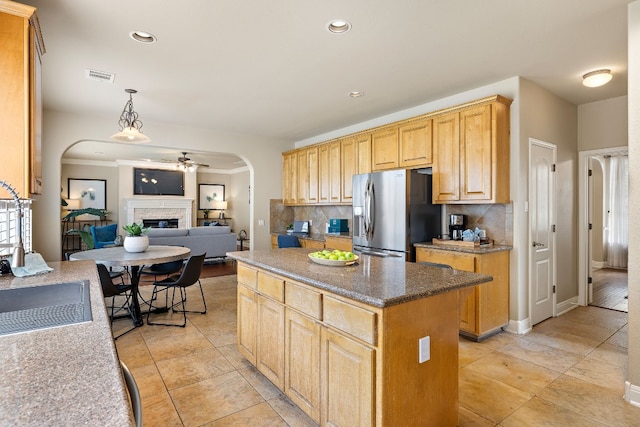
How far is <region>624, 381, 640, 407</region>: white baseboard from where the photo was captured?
225 cm

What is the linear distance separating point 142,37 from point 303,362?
264cm

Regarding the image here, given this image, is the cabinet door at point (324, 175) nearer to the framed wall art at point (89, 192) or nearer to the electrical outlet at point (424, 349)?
the electrical outlet at point (424, 349)

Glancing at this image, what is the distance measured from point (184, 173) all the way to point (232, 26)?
9130 mm

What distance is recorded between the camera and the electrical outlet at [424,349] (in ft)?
5.46

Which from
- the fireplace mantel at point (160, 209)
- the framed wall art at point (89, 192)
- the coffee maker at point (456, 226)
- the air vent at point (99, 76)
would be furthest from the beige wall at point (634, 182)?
the framed wall art at point (89, 192)

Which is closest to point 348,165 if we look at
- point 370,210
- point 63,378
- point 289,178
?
point 370,210

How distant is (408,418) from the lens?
1631 millimetres

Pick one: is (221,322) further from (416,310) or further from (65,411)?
(65,411)

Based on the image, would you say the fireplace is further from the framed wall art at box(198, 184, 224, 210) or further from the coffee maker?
the coffee maker

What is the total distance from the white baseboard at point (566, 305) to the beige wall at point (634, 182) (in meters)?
1.99

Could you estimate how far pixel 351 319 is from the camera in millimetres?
1653

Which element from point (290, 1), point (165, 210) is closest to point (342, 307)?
point (290, 1)

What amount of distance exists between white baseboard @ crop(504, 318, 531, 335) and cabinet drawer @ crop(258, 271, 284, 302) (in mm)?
2672

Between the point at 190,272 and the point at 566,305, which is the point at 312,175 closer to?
the point at 190,272
